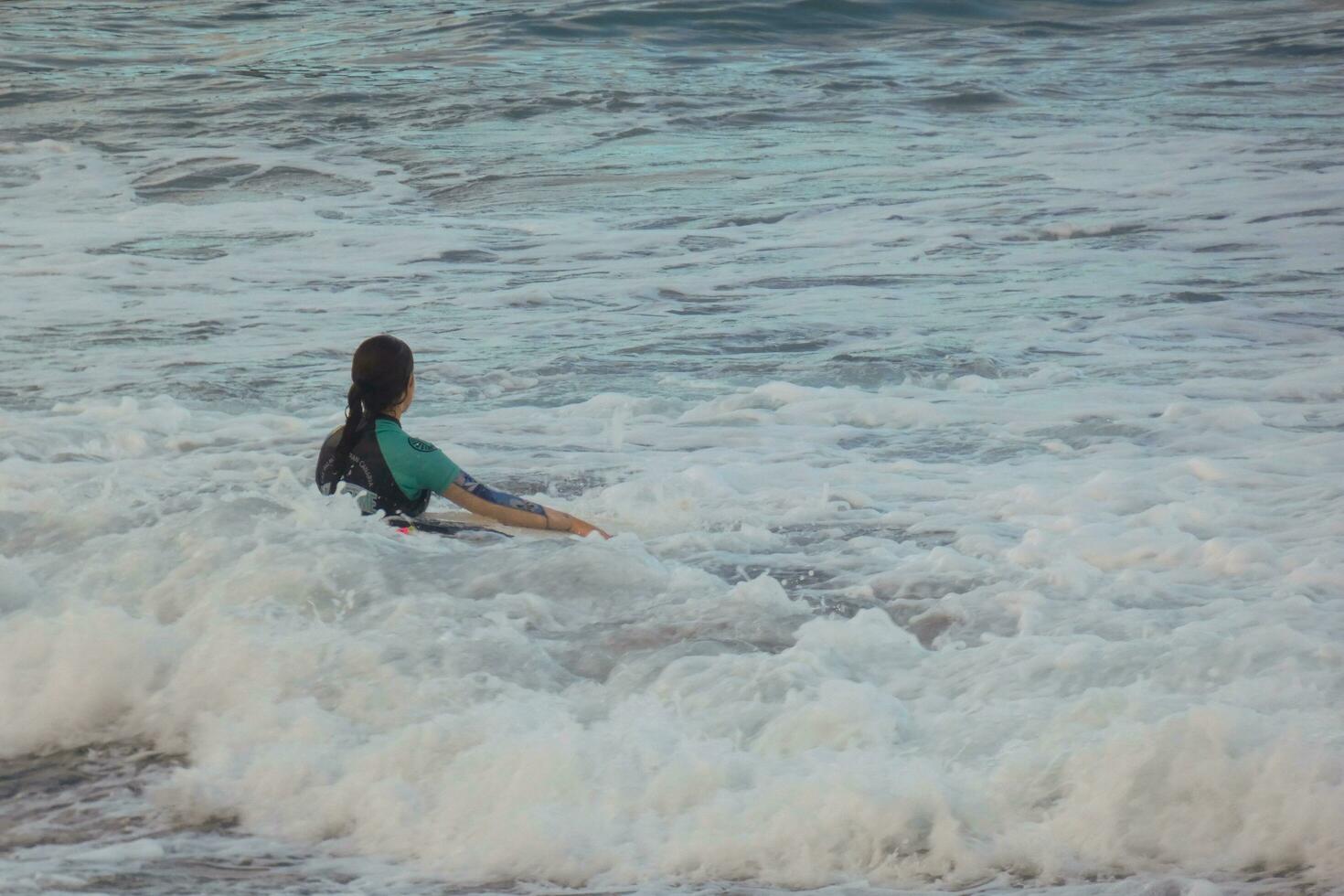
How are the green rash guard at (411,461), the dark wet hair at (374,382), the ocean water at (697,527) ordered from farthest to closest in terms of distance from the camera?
the green rash guard at (411,461), the dark wet hair at (374,382), the ocean water at (697,527)

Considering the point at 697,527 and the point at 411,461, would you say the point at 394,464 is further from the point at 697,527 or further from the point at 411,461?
the point at 697,527

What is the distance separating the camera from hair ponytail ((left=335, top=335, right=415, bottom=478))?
5.82m

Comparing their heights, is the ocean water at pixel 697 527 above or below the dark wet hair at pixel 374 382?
below

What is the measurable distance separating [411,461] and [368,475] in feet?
0.61

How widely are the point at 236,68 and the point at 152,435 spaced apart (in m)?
18.0

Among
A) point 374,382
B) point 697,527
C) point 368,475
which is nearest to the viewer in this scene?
point 374,382

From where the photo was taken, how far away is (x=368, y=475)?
19.6 ft

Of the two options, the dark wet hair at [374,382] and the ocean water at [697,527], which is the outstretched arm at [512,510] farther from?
the dark wet hair at [374,382]

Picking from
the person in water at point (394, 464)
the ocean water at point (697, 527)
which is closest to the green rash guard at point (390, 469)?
the person in water at point (394, 464)

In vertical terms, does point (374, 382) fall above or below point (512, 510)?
above

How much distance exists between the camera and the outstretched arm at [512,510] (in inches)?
232

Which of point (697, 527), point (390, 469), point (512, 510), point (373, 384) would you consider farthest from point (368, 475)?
point (697, 527)

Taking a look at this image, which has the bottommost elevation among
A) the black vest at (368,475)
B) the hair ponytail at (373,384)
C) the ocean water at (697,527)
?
the ocean water at (697,527)

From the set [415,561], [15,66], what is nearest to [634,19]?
[15,66]
